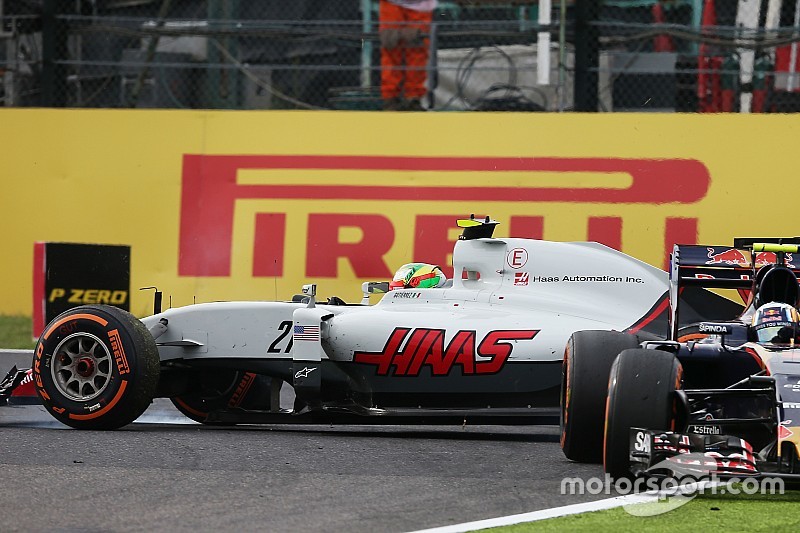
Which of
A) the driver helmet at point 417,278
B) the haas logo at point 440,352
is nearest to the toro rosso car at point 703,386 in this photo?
the haas logo at point 440,352

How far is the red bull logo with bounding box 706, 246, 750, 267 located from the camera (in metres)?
8.11

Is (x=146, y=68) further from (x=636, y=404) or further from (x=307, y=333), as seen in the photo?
(x=636, y=404)

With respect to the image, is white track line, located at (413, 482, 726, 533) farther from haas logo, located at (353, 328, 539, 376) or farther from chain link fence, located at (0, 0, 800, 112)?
chain link fence, located at (0, 0, 800, 112)

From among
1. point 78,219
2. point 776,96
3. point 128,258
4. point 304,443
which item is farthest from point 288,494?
point 776,96

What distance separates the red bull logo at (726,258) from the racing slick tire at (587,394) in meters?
1.14

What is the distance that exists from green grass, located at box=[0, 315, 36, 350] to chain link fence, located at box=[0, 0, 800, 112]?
2.03 metres

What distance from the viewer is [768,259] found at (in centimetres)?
815

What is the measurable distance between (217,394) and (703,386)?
11.0ft

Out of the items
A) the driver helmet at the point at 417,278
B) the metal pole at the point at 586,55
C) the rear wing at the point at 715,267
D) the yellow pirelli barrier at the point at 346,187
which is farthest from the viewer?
the metal pole at the point at 586,55

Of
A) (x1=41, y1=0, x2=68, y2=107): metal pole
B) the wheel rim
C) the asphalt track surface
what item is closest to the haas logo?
the asphalt track surface

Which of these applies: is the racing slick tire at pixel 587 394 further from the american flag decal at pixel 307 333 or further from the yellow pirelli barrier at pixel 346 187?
the yellow pirelli barrier at pixel 346 187

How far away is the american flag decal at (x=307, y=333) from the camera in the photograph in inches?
345

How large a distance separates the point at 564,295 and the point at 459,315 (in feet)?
2.29

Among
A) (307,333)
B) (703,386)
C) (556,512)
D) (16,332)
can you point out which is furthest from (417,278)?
(16,332)
